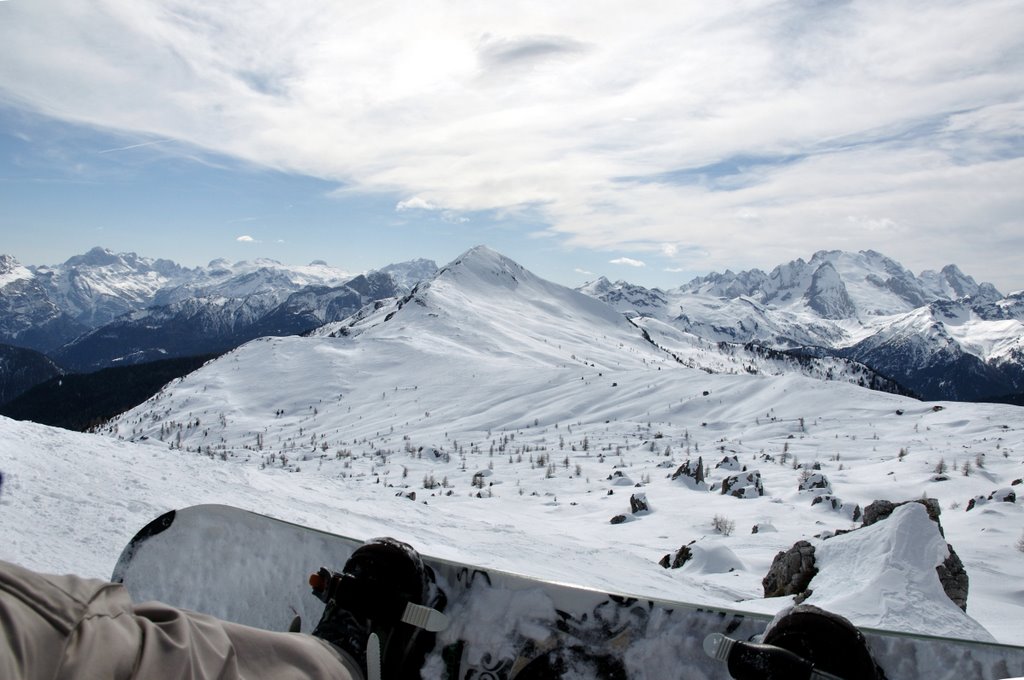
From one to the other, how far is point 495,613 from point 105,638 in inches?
71.5

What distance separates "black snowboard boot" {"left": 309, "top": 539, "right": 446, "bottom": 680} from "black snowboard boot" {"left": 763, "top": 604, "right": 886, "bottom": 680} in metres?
1.48

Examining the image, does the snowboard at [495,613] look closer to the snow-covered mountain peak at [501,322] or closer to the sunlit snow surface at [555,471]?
the sunlit snow surface at [555,471]

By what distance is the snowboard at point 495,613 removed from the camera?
240cm

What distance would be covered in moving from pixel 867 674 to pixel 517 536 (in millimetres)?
5908

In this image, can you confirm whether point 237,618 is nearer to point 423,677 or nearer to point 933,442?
point 423,677

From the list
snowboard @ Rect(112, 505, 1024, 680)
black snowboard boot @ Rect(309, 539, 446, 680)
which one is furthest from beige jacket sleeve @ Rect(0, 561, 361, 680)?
snowboard @ Rect(112, 505, 1024, 680)

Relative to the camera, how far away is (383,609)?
9.07 feet

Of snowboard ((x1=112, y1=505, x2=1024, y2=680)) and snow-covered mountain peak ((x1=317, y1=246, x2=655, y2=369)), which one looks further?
snow-covered mountain peak ((x1=317, y1=246, x2=655, y2=369))

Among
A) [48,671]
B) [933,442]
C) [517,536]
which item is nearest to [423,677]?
[48,671]

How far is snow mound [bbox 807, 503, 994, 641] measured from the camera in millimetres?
4184

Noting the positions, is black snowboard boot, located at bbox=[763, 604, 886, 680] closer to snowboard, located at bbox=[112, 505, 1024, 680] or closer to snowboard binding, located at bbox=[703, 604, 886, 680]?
snowboard binding, located at bbox=[703, 604, 886, 680]

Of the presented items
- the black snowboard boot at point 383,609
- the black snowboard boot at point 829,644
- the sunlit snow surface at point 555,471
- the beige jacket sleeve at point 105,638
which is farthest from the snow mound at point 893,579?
the beige jacket sleeve at point 105,638

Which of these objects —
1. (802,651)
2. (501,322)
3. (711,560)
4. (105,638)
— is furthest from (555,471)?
(501,322)

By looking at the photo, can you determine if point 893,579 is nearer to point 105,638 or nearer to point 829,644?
point 829,644
